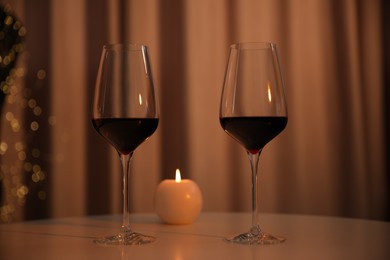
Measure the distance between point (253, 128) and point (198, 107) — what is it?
1.51 metres

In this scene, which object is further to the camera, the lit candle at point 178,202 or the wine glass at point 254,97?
the lit candle at point 178,202

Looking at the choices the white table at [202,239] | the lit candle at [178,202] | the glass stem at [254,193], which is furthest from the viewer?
the lit candle at [178,202]

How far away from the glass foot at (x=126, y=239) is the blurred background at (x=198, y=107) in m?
1.42

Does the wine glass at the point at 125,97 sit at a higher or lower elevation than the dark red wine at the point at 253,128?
higher

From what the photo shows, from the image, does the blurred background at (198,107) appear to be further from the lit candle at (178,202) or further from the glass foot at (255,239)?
the glass foot at (255,239)

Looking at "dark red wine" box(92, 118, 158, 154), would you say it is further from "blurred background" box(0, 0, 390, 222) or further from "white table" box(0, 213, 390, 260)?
"blurred background" box(0, 0, 390, 222)

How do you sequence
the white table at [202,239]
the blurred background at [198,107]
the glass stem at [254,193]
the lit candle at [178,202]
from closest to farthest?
the white table at [202,239] < the glass stem at [254,193] < the lit candle at [178,202] < the blurred background at [198,107]

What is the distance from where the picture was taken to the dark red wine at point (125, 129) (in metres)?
0.81

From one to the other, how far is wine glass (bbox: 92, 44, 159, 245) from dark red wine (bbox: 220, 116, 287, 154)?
0.41ft

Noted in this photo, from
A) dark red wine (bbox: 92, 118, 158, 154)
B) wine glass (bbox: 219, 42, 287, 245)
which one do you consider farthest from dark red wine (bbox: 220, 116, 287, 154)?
dark red wine (bbox: 92, 118, 158, 154)

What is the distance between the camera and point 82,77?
2.19m

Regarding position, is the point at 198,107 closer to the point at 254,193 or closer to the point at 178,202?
the point at 178,202

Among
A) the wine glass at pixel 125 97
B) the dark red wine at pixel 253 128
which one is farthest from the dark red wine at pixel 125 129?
the dark red wine at pixel 253 128

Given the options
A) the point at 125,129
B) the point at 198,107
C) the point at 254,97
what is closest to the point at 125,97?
the point at 125,129
